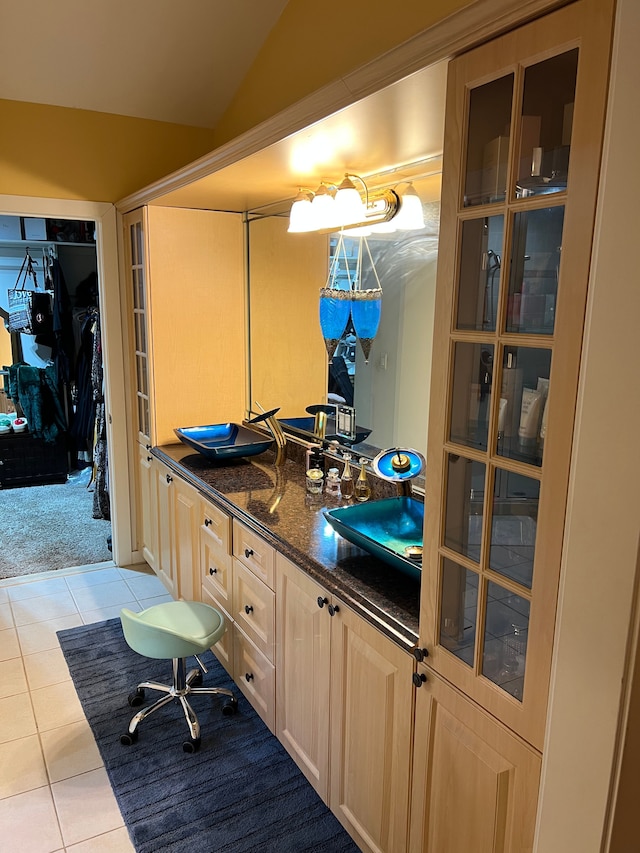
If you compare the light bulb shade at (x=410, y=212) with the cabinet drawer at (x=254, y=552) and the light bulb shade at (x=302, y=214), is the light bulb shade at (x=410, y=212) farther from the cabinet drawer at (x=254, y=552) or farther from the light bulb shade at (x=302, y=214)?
the cabinet drawer at (x=254, y=552)

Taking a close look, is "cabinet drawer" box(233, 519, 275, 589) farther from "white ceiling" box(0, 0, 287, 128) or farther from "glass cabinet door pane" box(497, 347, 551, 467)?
"white ceiling" box(0, 0, 287, 128)

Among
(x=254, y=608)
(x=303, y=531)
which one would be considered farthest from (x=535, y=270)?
(x=254, y=608)

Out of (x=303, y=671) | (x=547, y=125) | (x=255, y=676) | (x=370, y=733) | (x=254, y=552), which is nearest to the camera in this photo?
(x=547, y=125)

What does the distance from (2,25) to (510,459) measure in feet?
10.2

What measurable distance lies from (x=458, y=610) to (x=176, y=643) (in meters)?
1.26

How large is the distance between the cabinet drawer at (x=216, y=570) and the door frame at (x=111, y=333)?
49.4 inches

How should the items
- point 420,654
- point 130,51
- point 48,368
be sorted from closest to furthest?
point 420,654 < point 130,51 < point 48,368

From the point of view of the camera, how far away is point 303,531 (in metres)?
2.25

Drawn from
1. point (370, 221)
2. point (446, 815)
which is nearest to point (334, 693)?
point (446, 815)

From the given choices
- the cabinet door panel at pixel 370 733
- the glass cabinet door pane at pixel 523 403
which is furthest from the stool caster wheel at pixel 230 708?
the glass cabinet door pane at pixel 523 403

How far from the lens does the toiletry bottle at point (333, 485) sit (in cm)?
266

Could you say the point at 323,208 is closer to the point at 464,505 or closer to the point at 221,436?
the point at 221,436

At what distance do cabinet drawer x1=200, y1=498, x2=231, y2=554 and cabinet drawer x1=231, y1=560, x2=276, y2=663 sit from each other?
12 cm

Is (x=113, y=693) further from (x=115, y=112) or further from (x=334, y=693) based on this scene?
(x=115, y=112)
